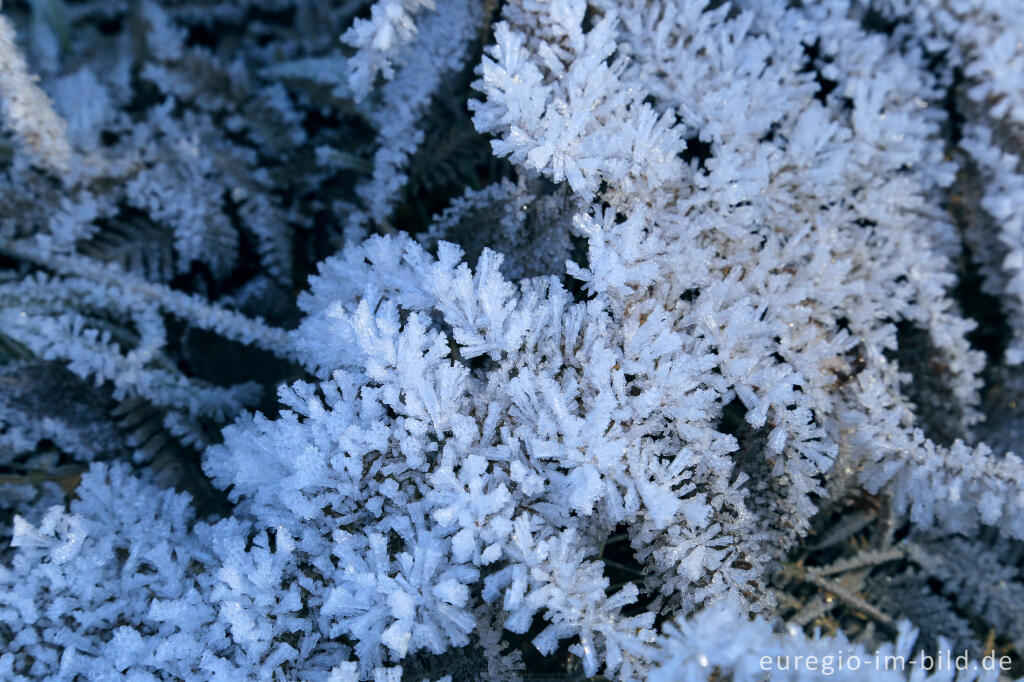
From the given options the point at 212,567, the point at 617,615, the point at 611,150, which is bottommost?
the point at 212,567

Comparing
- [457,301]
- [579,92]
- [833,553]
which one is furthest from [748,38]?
[833,553]

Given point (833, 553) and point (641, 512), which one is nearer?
point (641, 512)

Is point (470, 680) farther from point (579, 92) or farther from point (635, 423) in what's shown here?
point (579, 92)

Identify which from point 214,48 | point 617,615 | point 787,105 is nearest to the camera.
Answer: point 617,615

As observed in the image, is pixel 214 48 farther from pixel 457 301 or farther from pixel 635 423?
pixel 635 423

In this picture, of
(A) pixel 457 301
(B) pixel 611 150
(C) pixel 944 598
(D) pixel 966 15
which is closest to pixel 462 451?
(A) pixel 457 301

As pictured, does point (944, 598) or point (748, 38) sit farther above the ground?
point (748, 38)

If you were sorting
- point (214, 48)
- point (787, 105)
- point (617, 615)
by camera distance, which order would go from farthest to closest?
point (214, 48)
point (787, 105)
point (617, 615)
